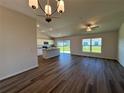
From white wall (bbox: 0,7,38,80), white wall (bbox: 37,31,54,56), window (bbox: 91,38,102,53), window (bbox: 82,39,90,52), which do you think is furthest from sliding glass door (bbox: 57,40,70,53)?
white wall (bbox: 0,7,38,80)

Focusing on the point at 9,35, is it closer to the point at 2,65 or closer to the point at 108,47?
the point at 2,65

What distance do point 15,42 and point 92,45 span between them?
668 centimetres

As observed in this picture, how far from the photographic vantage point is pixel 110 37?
6.88 m

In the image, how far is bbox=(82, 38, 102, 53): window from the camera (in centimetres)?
759

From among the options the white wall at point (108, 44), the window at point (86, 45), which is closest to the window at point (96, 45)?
the white wall at point (108, 44)

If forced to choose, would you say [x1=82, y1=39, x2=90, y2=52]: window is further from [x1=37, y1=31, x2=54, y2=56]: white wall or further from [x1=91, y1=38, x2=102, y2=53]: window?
[x1=37, y1=31, x2=54, y2=56]: white wall

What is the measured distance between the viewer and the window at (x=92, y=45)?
7594mm

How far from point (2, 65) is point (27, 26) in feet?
7.10

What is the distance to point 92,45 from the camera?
8.09m

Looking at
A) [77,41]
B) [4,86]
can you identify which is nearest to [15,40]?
[4,86]

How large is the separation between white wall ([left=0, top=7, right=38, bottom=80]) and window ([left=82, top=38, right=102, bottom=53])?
5535 millimetres

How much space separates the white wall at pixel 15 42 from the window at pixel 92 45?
5535 millimetres

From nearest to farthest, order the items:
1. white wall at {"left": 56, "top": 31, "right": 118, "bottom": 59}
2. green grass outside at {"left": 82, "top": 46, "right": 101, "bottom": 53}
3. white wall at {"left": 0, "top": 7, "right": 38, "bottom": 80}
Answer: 1. white wall at {"left": 0, "top": 7, "right": 38, "bottom": 80}
2. white wall at {"left": 56, "top": 31, "right": 118, "bottom": 59}
3. green grass outside at {"left": 82, "top": 46, "right": 101, "bottom": 53}

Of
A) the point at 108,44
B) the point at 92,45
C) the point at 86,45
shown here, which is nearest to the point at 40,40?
the point at 86,45
